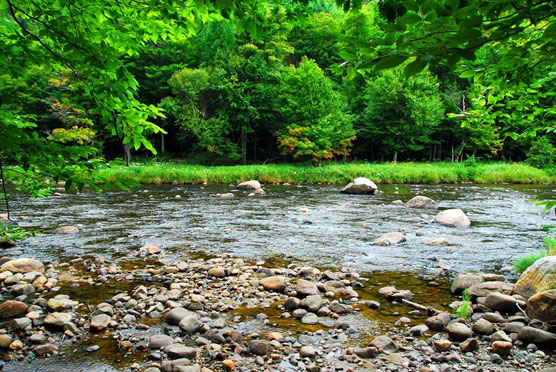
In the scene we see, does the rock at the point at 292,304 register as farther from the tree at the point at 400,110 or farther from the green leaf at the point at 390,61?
the tree at the point at 400,110

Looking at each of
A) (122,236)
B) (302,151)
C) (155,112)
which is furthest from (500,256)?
(302,151)

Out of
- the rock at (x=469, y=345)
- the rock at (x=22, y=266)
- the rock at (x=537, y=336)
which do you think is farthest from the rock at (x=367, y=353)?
the rock at (x=22, y=266)

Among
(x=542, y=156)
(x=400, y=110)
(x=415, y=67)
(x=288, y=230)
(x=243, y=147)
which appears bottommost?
(x=288, y=230)

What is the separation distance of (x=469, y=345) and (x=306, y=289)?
2.29 m

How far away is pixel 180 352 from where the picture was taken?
12.1ft

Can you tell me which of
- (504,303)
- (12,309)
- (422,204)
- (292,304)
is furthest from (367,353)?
(422,204)

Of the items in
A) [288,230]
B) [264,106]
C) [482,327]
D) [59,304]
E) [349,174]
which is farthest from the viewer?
[264,106]

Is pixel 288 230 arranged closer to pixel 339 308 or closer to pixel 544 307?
pixel 339 308

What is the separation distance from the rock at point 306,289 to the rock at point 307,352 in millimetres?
1482

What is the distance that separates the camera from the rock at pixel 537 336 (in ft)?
12.8

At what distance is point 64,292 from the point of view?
5457 millimetres

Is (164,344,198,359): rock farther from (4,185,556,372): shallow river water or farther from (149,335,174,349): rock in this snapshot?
(4,185,556,372): shallow river water

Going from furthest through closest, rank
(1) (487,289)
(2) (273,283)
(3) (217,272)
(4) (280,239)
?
(4) (280,239) < (3) (217,272) < (2) (273,283) < (1) (487,289)

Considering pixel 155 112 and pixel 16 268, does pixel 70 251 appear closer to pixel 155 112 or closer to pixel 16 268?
pixel 16 268
